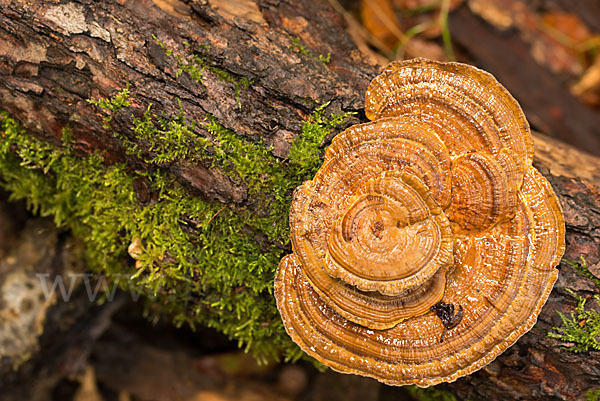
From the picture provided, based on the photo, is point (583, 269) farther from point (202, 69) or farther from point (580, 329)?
point (202, 69)

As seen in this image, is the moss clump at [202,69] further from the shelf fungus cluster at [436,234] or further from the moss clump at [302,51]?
the shelf fungus cluster at [436,234]

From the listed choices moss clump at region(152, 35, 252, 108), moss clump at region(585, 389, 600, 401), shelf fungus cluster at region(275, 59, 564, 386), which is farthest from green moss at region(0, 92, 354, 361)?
moss clump at region(585, 389, 600, 401)

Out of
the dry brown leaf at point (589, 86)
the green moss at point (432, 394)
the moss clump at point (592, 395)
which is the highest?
the dry brown leaf at point (589, 86)

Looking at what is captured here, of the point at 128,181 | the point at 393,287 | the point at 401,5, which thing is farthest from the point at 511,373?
the point at 401,5

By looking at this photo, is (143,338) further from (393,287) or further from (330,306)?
(393,287)

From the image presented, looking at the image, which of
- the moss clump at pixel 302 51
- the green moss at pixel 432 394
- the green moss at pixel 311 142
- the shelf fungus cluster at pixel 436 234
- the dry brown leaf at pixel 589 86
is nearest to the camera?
the shelf fungus cluster at pixel 436 234

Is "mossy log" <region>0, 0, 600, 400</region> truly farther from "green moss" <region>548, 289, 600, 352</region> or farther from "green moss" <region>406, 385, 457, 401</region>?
"green moss" <region>406, 385, 457, 401</region>

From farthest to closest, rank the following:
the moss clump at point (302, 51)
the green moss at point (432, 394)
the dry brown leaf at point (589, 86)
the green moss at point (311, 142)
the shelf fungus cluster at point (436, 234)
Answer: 1. the dry brown leaf at point (589, 86)
2. the green moss at point (432, 394)
3. the moss clump at point (302, 51)
4. the green moss at point (311, 142)
5. the shelf fungus cluster at point (436, 234)

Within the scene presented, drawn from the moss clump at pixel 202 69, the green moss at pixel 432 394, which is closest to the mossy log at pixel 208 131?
the moss clump at pixel 202 69
